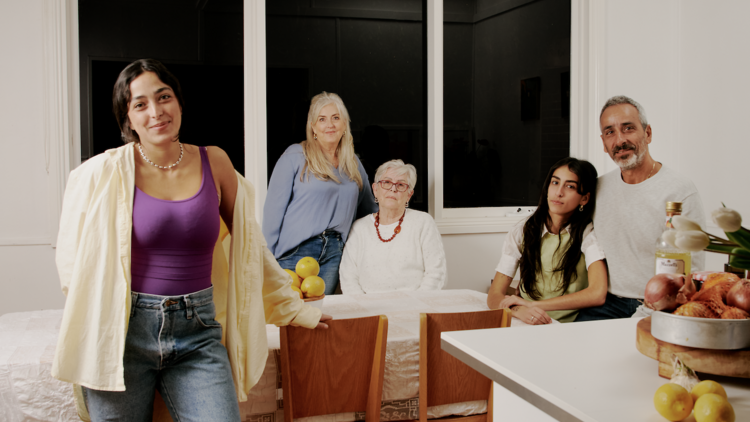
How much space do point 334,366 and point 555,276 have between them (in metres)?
1.11

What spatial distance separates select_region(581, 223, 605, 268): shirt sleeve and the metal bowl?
54.9 inches

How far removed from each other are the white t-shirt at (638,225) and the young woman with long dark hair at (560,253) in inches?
3.7

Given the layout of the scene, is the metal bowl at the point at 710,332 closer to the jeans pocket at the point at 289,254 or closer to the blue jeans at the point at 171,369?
the blue jeans at the point at 171,369

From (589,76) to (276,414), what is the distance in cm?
302

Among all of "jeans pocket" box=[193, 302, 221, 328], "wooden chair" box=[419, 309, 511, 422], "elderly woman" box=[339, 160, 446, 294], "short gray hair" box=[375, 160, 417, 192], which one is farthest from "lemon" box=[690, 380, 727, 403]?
"short gray hair" box=[375, 160, 417, 192]

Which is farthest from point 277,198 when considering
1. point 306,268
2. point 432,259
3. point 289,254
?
point 306,268

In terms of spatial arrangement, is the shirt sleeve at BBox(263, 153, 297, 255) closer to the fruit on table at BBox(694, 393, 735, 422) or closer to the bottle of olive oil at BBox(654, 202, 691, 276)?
the bottle of olive oil at BBox(654, 202, 691, 276)

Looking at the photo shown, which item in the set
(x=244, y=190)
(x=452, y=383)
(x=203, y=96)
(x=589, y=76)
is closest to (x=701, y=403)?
(x=452, y=383)

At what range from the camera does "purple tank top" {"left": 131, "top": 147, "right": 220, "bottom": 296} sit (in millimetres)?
1170

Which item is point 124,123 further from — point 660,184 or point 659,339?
point 660,184

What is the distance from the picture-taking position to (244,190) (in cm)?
138

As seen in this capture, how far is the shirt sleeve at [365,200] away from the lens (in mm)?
3051

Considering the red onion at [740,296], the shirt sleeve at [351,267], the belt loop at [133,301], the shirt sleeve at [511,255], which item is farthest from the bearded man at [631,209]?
the belt loop at [133,301]

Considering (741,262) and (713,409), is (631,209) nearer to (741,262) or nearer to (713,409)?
(741,262)
